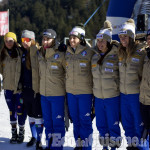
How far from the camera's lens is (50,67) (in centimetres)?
381

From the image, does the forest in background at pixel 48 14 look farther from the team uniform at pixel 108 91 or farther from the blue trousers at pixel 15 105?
the team uniform at pixel 108 91

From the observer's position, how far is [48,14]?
51.4 metres

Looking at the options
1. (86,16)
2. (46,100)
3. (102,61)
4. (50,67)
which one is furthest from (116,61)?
(86,16)

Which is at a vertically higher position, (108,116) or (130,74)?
(130,74)

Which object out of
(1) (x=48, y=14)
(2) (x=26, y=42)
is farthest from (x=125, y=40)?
(1) (x=48, y=14)

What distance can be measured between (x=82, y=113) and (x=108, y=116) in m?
0.41

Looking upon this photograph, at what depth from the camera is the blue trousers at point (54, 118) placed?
382 cm

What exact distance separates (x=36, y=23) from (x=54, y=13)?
6095 mm

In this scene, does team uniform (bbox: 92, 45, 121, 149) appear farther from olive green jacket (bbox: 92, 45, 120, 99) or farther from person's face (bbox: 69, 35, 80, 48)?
person's face (bbox: 69, 35, 80, 48)

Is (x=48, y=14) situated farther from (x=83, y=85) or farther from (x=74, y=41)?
(x=83, y=85)

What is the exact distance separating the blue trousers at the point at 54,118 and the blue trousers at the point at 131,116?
3.23 feet

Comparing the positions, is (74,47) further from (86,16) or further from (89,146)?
(86,16)

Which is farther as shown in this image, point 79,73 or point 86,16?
point 86,16

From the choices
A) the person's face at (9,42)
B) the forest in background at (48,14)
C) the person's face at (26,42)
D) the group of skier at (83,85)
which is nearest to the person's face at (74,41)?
the group of skier at (83,85)
